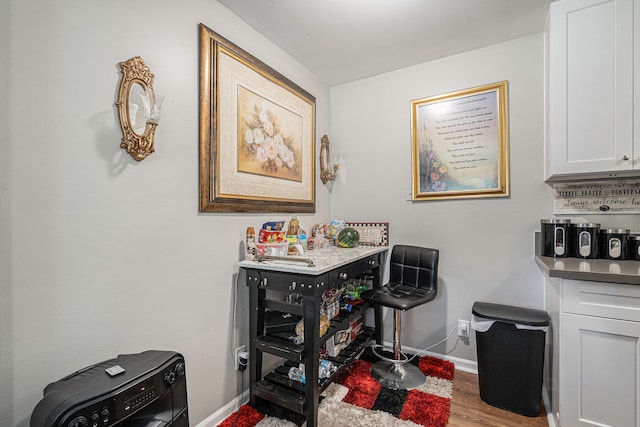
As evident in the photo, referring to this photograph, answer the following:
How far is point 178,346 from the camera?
1.49 metres

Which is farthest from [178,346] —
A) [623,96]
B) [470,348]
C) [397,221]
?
[623,96]

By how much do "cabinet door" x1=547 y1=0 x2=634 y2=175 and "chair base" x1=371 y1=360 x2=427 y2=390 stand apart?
167 centimetres

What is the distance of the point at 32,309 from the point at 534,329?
244 cm

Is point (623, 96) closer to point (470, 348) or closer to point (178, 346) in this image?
point (470, 348)

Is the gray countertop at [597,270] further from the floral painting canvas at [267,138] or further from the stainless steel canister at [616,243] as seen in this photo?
the floral painting canvas at [267,138]

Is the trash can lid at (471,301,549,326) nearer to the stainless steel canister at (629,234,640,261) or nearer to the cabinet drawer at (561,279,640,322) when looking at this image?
the cabinet drawer at (561,279,640,322)

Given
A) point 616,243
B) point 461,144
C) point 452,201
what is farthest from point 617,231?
point 461,144

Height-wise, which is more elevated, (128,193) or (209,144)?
(209,144)

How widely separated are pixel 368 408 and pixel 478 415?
0.67 meters

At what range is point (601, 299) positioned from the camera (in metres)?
1.38

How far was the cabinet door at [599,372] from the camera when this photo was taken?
4.36 feet

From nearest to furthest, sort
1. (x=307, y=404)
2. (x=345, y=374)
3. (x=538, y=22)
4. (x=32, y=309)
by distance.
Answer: (x=32, y=309)
(x=307, y=404)
(x=538, y=22)
(x=345, y=374)

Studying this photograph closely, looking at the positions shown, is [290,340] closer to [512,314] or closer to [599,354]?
[512,314]

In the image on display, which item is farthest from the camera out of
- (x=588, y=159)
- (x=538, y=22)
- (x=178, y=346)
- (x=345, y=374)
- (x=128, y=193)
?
(x=345, y=374)
